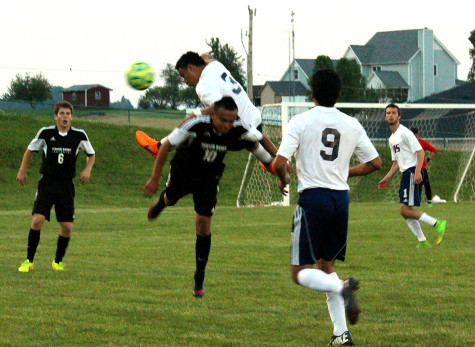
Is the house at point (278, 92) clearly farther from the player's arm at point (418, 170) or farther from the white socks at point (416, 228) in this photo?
the player's arm at point (418, 170)

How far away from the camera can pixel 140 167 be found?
37.9 metres

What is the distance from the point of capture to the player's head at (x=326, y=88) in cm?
610

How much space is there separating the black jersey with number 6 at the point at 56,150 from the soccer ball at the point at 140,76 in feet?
2.86

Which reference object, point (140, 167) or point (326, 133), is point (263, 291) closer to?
point (326, 133)

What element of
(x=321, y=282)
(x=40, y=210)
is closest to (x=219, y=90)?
(x=321, y=282)

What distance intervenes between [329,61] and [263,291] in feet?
177

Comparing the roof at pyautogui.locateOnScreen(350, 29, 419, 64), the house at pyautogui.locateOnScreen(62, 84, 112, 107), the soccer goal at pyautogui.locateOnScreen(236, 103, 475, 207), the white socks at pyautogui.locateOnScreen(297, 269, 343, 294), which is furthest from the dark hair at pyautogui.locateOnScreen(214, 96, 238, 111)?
the roof at pyautogui.locateOnScreen(350, 29, 419, 64)

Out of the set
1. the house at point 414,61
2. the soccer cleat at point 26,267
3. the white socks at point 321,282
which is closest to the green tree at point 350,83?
the house at point 414,61

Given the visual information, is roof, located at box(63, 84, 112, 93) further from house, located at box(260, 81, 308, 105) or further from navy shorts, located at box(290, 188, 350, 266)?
navy shorts, located at box(290, 188, 350, 266)

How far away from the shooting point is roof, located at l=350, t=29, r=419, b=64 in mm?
92438

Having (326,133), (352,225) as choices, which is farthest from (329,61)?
(326,133)

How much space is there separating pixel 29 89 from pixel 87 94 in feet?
89.1

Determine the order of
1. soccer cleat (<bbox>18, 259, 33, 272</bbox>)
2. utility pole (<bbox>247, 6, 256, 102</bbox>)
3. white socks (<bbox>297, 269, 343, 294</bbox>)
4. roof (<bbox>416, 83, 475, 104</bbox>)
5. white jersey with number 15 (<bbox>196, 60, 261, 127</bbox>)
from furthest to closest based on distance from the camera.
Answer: roof (<bbox>416, 83, 475, 104</bbox>) < utility pole (<bbox>247, 6, 256, 102</bbox>) < soccer cleat (<bbox>18, 259, 33, 272</bbox>) < white jersey with number 15 (<bbox>196, 60, 261, 127</bbox>) < white socks (<bbox>297, 269, 343, 294</bbox>)

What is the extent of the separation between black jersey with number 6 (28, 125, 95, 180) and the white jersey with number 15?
263 centimetres
